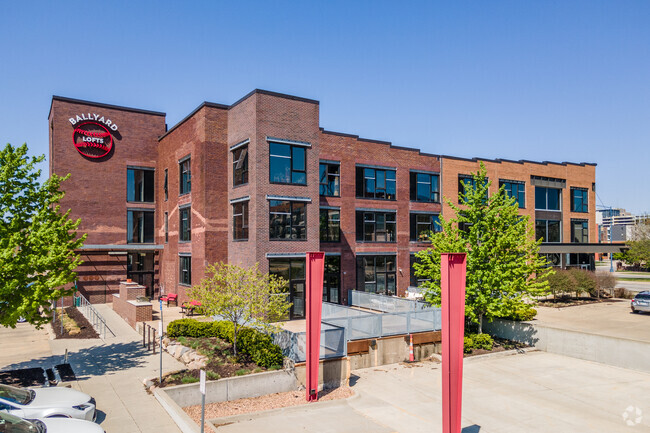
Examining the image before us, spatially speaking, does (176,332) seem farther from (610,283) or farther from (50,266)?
(610,283)

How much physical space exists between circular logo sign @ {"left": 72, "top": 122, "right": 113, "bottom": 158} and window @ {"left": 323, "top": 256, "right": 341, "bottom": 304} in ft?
60.7

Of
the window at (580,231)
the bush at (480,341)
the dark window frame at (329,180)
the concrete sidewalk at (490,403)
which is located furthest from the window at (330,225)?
the window at (580,231)

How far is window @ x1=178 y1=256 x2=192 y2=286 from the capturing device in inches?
1200

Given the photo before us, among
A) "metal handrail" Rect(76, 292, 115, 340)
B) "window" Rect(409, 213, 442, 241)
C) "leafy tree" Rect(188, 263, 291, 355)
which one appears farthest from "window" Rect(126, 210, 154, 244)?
"window" Rect(409, 213, 442, 241)

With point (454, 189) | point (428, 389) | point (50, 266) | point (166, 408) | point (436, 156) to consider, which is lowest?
point (428, 389)

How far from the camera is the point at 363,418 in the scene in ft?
47.0

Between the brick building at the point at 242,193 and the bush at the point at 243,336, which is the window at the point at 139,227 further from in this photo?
the bush at the point at 243,336

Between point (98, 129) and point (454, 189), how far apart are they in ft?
93.2

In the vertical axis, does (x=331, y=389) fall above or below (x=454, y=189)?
below

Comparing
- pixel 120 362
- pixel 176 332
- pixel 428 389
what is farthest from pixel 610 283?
pixel 120 362

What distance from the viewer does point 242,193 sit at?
2708cm

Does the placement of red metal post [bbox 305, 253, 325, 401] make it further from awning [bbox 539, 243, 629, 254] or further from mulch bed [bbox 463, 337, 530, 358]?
awning [bbox 539, 243, 629, 254]

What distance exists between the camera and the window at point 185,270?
100.0ft

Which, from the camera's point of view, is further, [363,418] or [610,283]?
[610,283]
